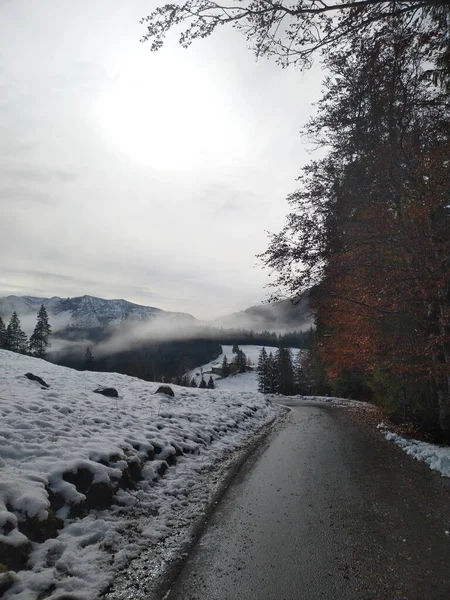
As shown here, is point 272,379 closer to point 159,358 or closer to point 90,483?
point 90,483

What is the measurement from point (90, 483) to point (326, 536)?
4330 millimetres

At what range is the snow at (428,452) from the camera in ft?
27.3

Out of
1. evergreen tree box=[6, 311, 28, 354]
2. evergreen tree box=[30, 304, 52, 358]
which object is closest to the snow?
evergreen tree box=[30, 304, 52, 358]

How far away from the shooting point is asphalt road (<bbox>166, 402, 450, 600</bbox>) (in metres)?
Answer: 3.97

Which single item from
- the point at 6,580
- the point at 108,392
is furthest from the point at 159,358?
the point at 6,580

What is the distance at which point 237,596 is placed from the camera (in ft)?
12.6

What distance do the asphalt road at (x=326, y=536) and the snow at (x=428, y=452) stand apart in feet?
1.06

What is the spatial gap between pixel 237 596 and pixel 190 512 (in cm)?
253

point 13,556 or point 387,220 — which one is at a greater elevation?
point 387,220

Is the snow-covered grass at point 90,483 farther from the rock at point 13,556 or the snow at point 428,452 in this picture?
the snow at point 428,452

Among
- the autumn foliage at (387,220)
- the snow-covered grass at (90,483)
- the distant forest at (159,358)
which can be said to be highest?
the autumn foliage at (387,220)

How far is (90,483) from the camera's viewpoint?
614 cm

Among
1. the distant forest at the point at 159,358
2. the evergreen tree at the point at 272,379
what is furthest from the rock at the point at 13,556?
the distant forest at the point at 159,358

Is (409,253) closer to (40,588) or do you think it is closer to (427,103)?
(427,103)
